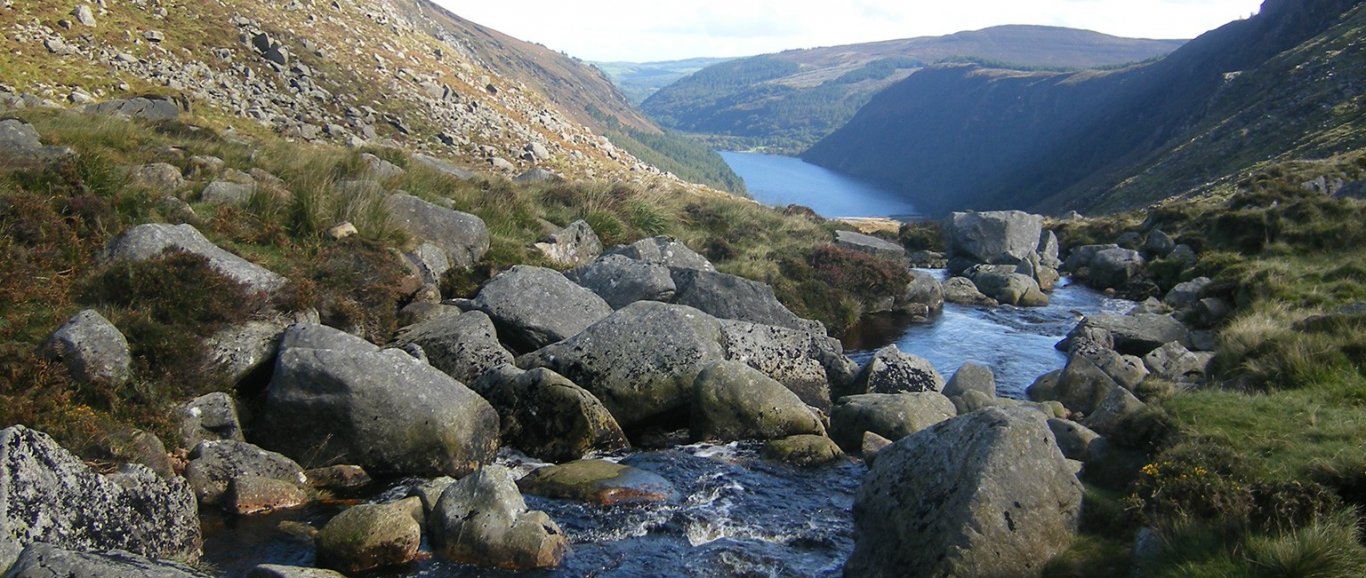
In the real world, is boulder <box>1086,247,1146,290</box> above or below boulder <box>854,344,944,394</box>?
below

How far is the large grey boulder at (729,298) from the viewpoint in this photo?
18.5 meters

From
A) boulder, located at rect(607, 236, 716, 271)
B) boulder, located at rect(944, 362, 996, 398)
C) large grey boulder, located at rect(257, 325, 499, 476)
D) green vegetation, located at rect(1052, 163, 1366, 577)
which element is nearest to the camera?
green vegetation, located at rect(1052, 163, 1366, 577)

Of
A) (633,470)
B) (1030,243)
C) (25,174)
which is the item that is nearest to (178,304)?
(25,174)

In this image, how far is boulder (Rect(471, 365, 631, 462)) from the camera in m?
12.1

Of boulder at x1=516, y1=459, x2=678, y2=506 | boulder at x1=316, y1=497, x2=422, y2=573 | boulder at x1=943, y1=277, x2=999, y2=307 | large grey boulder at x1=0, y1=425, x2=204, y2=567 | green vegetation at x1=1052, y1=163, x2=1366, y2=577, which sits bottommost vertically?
boulder at x1=943, y1=277, x2=999, y2=307

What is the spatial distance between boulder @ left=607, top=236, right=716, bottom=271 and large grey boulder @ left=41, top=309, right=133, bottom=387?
1132cm

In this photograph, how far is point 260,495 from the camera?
9859 mm

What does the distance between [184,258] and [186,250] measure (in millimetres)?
442

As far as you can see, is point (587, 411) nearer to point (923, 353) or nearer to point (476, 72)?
point (923, 353)

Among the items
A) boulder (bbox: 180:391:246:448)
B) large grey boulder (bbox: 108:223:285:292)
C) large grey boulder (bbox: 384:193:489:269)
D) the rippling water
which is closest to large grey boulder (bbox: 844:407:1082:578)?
boulder (bbox: 180:391:246:448)

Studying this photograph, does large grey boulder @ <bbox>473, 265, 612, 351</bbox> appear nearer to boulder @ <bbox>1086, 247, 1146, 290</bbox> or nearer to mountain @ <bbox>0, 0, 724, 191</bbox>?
mountain @ <bbox>0, 0, 724, 191</bbox>

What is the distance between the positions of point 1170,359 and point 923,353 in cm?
549

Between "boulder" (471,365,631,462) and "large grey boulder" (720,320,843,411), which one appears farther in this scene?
"large grey boulder" (720,320,843,411)

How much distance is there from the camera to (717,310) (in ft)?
60.3
